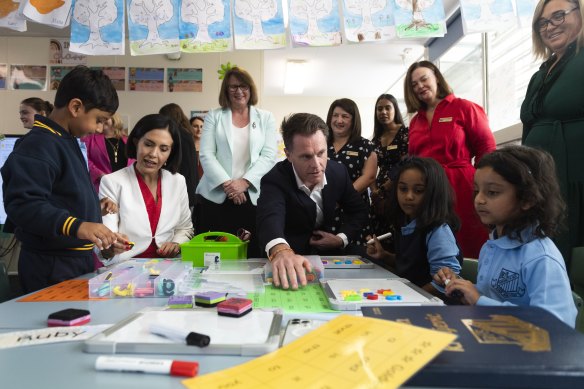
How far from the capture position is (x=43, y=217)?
3.73 ft

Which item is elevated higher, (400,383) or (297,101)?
(297,101)

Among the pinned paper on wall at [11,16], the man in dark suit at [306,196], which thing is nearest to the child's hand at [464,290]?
the man in dark suit at [306,196]

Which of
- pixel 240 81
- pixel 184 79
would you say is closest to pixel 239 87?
pixel 240 81

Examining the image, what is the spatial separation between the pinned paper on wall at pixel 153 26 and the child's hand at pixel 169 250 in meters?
0.92

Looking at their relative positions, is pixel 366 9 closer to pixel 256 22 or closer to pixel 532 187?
pixel 256 22

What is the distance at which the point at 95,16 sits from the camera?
6.50 ft

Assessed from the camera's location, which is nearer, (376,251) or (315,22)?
(376,251)

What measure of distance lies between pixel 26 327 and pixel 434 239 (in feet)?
3.68

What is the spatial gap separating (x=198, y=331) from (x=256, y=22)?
1.65 metres

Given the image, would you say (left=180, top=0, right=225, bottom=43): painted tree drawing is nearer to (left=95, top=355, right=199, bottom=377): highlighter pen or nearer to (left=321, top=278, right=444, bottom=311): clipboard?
(left=321, top=278, right=444, bottom=311): clipboard

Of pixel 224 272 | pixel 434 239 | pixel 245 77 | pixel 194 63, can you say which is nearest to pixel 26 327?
pixel 224 272

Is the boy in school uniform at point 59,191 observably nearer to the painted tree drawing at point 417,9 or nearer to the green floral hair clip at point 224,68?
the painted tree drawing at point 417,9

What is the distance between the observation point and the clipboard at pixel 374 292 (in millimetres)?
805

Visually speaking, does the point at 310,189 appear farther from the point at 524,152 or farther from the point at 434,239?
the point at 524,152
